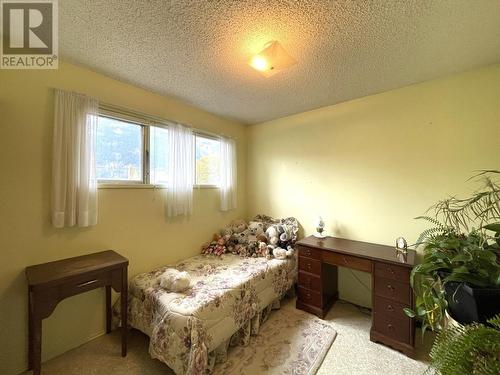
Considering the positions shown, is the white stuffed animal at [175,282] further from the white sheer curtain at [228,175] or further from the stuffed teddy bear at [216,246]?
the white sheer curtain at [228,175]

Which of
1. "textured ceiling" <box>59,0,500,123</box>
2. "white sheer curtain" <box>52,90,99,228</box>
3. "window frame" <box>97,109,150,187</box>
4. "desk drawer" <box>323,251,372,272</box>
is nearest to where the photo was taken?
"textured ceiling" <box>59,0,500,123</box>

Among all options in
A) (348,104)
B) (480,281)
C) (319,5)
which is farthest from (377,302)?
(319,5)

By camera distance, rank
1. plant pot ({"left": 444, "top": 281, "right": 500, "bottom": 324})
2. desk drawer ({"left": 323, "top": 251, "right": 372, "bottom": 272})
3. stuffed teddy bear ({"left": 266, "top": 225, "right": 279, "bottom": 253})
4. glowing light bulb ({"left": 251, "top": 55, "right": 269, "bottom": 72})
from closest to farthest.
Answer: plant pot ({"left": 444, "top": 281, "right": 500, "bottom": 324}) < glowing light bulb ({"left": 251, "top": 55, "right": 269, "bottom": 72}) < desk drawer ({"left": 323, "top": 251, "right": 372, "bottom": 272}) < stuffed teddy bear ({"left": 266, "top": 225, "right": 279, "bottom": 253})

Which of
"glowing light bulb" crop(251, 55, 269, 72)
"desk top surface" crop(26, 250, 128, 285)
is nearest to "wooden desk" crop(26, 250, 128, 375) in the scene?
"desk top surface" crop(26, 250, 128, 285)

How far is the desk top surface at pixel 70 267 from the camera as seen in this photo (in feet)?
4.44

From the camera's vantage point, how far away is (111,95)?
194cm

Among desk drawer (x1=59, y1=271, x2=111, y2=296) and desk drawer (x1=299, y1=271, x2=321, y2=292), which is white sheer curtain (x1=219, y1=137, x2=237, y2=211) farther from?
desk drawer (x1=59, y1=271, x2=111, y2=296)

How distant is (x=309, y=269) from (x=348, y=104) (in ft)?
6.45

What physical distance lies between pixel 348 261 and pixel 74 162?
257cm

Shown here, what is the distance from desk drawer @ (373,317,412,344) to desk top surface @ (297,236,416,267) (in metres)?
0.48

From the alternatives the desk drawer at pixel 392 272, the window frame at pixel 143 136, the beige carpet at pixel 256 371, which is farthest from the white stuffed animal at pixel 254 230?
the desk drawer at pixel 392 272

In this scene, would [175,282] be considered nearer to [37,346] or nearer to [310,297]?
[37,346]

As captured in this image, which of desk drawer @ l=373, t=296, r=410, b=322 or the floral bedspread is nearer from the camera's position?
the floral bedspread

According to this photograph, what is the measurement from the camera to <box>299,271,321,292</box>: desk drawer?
2.17 metres
